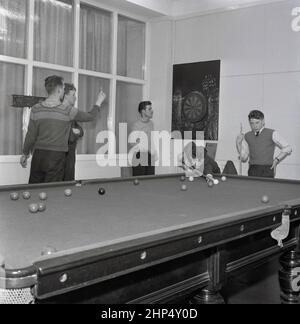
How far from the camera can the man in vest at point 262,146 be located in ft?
17.0

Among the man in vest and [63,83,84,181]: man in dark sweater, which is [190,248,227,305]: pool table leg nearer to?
[63,83,84,181]: man in dark sweater

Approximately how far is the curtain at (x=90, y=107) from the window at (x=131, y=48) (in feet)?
1.79

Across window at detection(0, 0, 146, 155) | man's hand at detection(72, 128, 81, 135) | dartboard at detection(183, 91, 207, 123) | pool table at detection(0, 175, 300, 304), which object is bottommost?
pool table at detection(0, 175, 300, 304)

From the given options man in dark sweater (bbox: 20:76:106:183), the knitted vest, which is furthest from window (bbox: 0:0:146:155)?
the knitted vest

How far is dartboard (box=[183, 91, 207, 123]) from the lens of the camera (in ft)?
21.7

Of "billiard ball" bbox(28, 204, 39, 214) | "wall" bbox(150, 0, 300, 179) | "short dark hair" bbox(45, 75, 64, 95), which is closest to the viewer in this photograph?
"billiard ball" bbox(28, 204, 39, 214)

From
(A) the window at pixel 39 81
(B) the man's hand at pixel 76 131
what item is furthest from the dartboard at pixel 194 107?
(B) the man's hand at pixel 76 131

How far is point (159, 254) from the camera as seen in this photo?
153cm

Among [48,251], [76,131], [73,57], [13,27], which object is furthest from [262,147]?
[48,251]

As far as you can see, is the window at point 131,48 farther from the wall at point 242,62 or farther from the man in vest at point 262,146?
→ the man in vest at point 262,146

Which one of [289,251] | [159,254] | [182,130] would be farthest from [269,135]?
[159,254]

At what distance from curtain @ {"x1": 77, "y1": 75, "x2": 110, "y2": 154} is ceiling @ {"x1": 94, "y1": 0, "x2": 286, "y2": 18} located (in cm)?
109

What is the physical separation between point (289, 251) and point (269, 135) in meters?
2.82

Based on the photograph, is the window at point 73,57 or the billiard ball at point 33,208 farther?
the window at point 73,57
